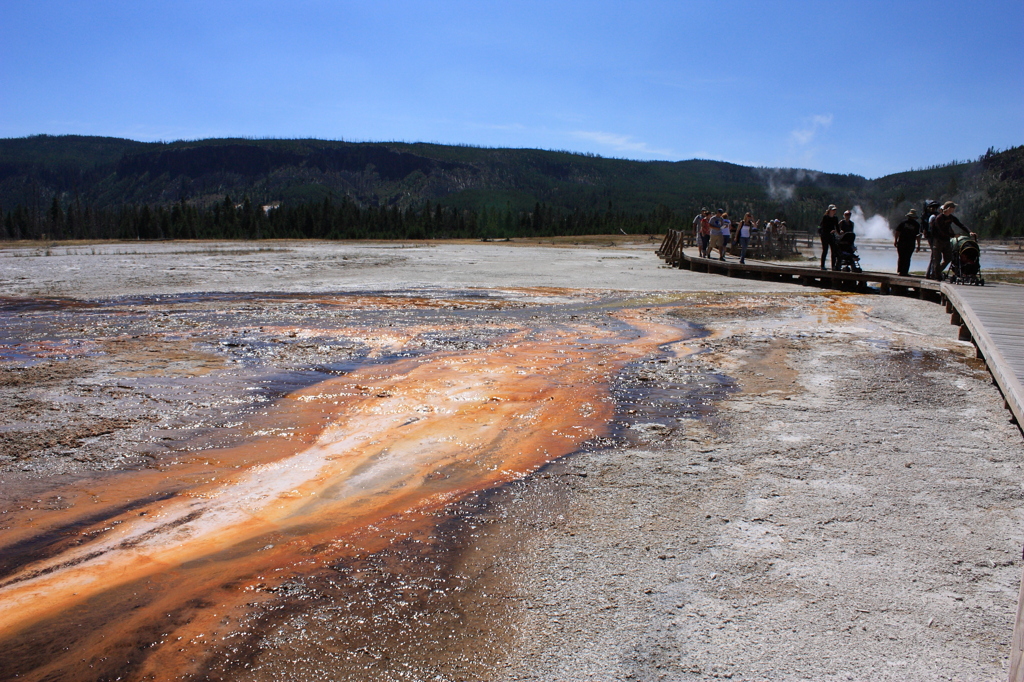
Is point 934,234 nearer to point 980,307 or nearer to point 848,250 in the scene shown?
point 848,250

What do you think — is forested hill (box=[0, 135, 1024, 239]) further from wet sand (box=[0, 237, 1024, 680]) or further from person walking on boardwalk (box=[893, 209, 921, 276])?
wet sand (box=[0, 237, 1024, 680])

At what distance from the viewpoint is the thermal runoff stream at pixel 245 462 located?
2867 millimetres

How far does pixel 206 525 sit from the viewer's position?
11.9 ft

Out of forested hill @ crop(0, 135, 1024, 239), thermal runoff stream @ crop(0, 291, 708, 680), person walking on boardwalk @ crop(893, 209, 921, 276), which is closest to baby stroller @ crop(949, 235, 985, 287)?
person walking on boardwalk @ crop(893, 209, 921, 276)

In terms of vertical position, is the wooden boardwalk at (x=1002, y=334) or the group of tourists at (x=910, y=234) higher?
the group of tourists at (x=910, y=234)

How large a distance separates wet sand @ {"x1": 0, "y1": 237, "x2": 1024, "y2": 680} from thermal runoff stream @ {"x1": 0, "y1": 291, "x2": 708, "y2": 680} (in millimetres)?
20

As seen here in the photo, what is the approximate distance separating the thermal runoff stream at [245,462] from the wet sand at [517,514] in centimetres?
2

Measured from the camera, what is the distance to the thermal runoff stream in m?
2.87

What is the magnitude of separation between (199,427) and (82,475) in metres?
1.01

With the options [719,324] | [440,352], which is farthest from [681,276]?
[440,352]

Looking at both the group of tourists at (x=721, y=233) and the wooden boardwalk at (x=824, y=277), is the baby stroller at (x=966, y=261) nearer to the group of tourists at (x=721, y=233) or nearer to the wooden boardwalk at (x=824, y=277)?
the wooden boardwalk at (x=824, y=277)

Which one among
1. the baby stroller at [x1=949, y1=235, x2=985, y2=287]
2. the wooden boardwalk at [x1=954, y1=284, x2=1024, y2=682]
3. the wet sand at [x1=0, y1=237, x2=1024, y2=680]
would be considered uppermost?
the baby stroller at [x1=949, y1=235, x2=985, y2=287]

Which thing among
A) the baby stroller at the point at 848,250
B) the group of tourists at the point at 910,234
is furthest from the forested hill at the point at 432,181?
the baby stroller at the point at 848,250

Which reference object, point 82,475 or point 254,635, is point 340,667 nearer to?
point 254,635
